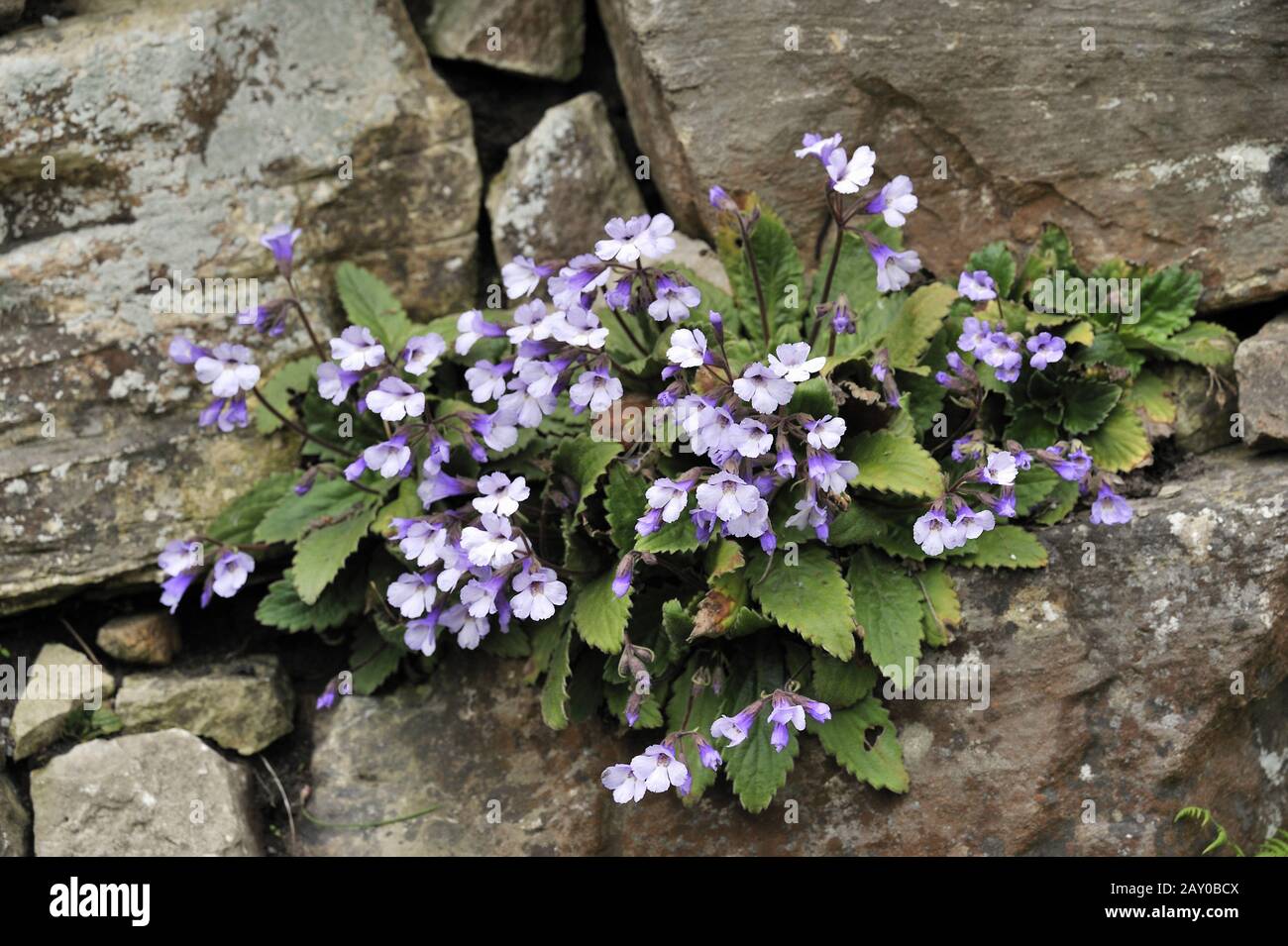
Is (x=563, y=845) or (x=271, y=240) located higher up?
(x=271, y=240)

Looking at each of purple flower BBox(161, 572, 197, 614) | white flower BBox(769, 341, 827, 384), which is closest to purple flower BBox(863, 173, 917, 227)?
white flower BBox(769, 341, 827, 384)

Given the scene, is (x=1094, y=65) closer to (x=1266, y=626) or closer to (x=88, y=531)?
(x=1266, y=626)

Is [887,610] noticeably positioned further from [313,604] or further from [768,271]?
[313,604]

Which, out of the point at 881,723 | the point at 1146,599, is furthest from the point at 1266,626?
the point at 881,723

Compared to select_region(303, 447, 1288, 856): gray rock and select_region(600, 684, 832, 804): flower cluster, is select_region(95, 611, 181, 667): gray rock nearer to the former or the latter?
select_region(303, 447, 1288, 856): gray rock

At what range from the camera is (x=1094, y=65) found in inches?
185

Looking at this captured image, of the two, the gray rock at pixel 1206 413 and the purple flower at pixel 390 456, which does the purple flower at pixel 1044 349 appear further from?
the purple flower at pixel 390 456

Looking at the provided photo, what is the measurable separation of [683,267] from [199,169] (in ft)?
5.90

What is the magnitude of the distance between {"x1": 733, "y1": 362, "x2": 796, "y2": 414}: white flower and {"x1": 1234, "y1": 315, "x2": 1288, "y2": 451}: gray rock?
1.82m

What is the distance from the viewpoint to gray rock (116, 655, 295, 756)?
4.54m

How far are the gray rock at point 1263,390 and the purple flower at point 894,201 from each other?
134 cm

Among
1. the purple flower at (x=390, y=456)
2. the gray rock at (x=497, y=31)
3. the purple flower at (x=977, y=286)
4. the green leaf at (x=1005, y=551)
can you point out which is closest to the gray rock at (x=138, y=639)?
the purple flower at (x=390, y=456)

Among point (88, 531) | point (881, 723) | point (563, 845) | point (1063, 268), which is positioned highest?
point (1063, 268)

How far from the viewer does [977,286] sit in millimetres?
4469
